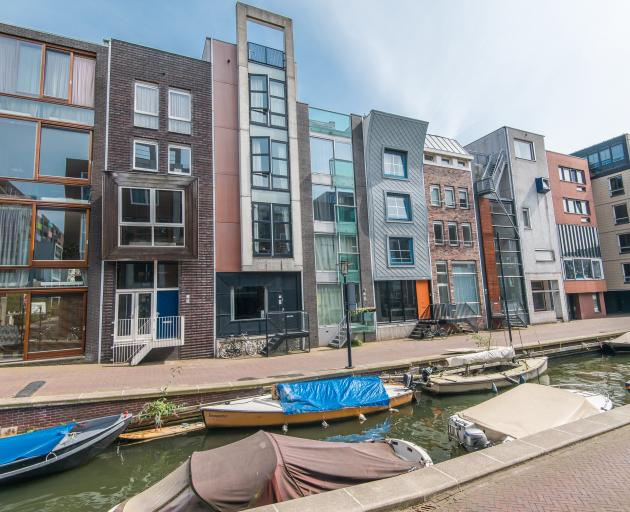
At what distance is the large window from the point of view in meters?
20.8

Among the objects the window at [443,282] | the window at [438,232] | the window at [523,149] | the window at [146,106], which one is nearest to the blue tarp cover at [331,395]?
the window at [146,106]

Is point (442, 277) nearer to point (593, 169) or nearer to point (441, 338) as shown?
point (441, 338)

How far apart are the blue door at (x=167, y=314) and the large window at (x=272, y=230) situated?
4766 mm

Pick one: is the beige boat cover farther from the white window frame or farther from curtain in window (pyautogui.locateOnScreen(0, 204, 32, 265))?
curtain in window (pyautogui.locateOnScreen(0, 204, 32, 265))

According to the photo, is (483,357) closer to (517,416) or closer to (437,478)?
(517,416)

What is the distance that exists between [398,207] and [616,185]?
2704 cm

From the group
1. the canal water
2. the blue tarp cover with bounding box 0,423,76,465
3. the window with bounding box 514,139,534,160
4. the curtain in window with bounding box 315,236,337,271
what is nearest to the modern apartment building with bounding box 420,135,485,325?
the window with bounding box 514,139,534,160

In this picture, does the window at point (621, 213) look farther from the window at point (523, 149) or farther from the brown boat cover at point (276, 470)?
the brown boat cover at point (276, 470)

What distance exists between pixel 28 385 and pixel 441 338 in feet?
68.6

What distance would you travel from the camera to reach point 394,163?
26.9 meters

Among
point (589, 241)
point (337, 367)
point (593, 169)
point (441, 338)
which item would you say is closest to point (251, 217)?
point (337, 367)

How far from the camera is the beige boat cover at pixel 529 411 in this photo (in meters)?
8.47

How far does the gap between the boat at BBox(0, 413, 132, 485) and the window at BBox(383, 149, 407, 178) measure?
2211 centimetres

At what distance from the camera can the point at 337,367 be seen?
605 inches
